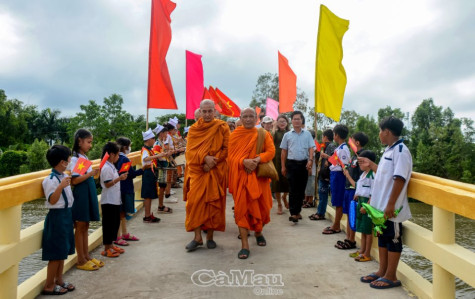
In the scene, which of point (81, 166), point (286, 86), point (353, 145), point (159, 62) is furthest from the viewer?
point (286, 86)

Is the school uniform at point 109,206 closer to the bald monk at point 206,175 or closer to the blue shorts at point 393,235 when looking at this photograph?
the bald monk at point 206,175

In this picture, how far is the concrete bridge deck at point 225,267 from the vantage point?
3441mm

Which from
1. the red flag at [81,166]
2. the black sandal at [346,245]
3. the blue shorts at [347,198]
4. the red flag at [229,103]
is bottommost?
the black sandal at [346,245]

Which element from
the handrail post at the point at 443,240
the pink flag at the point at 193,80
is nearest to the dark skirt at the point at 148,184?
the handrail post at the point at 443,240

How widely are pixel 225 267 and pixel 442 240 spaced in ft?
7.01

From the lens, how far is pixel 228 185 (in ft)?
16.7

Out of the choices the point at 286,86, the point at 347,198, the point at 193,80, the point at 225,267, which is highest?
the point at 193,80

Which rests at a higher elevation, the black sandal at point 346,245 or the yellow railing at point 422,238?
the yellow railing at point 422,238

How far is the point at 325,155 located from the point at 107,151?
10.5 ft

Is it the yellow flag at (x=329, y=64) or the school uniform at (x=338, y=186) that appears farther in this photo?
the yellow flag at (x=329, y=64)

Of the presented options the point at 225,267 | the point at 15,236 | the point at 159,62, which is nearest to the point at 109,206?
the point at 15,236

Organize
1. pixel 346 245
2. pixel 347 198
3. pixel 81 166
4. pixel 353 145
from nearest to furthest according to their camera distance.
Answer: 1. pixel 81 166
2. pixel 353 145
3. pixel 346 245
4. pixel 347 198

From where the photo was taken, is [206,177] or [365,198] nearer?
[365,198]

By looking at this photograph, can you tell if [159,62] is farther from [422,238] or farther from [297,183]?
[422,238]
